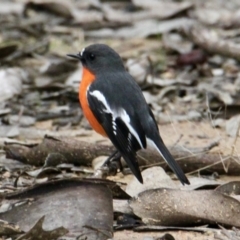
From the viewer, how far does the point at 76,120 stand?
7.35 metres

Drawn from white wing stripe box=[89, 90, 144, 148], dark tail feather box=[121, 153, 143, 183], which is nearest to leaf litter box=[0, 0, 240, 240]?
dark tail feather box=[121, 153, 143, 183]

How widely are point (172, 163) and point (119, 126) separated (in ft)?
1.88

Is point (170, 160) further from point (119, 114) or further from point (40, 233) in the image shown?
point (40, 233)

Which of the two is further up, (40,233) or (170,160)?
(40,233)

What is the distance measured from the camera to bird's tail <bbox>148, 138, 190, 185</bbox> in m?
5.05

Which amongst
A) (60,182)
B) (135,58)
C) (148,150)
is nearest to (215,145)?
(148,150)

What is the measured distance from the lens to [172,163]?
520 centimetres

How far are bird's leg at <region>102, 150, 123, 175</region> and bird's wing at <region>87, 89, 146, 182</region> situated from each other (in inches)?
5.9

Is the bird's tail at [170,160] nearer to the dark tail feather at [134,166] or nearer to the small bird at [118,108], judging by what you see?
the small bird at [118,108]

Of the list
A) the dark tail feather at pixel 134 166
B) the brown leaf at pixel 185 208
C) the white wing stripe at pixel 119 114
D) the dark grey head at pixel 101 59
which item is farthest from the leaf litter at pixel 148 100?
the dark grey head at pixel 101 59

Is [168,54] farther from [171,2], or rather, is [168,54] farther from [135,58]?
[171,2]

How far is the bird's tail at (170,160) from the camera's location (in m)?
5.05

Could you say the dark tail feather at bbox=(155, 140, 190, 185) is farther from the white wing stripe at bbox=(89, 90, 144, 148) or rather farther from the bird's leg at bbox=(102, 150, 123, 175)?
the bird's leg at bbox=(102, 150, 123, 175)

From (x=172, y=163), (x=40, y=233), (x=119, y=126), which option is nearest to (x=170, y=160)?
(x=172, y=163)
